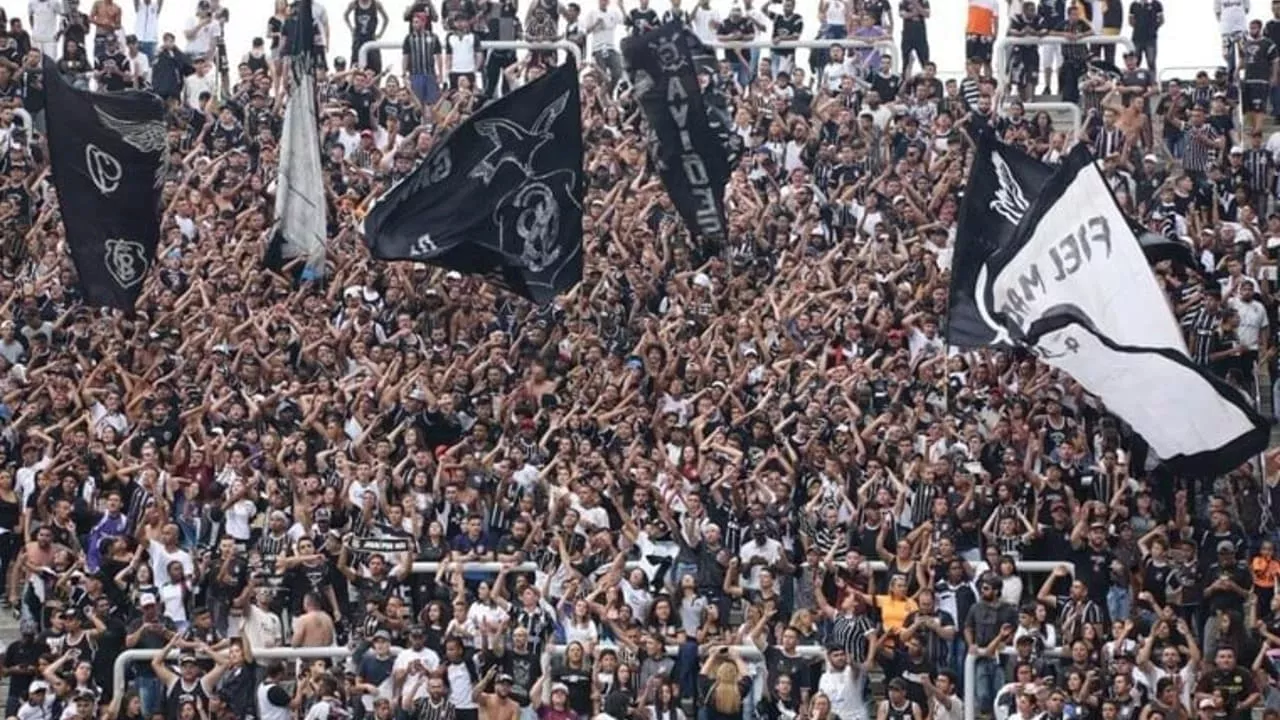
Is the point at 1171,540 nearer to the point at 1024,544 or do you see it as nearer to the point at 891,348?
the point at 1024,544

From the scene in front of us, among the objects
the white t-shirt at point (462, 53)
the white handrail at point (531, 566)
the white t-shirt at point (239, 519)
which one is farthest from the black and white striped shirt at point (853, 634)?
the white t-shirt at point (462, 53)

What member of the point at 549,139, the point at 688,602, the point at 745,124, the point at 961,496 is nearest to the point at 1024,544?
the point at 961,496

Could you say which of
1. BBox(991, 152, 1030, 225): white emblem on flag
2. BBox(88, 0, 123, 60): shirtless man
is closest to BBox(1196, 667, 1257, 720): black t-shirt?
BBox(991, 152, 1030, 225): white emblem on flag

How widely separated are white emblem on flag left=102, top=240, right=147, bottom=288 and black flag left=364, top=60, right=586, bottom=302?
6.47 ft

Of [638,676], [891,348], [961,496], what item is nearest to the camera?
[638,676]

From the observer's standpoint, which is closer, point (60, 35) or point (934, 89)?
point (934, 89)

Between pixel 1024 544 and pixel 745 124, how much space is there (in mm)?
11444

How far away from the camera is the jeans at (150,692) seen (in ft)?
105

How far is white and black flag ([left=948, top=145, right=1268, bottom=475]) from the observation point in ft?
108

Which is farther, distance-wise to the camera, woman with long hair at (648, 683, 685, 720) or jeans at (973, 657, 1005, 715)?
jeans at (973, 657, 1005, 715)

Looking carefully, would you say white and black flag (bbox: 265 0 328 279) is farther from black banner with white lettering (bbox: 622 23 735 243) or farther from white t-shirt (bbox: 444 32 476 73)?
white t-shirt (bbox: 444 32 476 73)

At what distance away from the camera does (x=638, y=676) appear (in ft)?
105

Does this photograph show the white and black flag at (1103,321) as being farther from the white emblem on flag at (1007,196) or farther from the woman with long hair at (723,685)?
the woman with long hair at (723,685)

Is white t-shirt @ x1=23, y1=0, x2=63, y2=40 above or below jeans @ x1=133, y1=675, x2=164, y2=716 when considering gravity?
above
